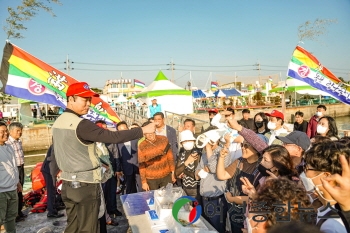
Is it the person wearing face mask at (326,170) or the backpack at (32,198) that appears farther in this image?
the backpack at (32,198)

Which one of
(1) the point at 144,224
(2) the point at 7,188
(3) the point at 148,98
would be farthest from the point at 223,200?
(3) the point at 148,98

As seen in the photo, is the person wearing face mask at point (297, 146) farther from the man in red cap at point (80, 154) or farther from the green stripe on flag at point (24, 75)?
the green stripe on flag at point (24, 75)

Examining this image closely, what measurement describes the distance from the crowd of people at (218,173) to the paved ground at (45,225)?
0.14 m

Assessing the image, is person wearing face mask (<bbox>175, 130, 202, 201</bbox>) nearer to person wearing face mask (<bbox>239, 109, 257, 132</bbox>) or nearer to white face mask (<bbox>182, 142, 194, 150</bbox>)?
white face mask (<bbox>182, 142, 194, 150</bbox>)

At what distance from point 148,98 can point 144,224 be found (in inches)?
665

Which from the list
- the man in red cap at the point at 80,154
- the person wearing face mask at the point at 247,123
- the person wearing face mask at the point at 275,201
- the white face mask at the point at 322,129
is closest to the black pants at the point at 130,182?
the man in red cap at the point at 80,154

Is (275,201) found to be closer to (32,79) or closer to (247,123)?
(32,79)

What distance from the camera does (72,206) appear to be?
257 centimetres

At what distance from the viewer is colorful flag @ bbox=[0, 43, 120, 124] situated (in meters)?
4.75

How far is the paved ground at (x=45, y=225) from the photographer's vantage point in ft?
13.0

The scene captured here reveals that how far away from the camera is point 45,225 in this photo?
414cm

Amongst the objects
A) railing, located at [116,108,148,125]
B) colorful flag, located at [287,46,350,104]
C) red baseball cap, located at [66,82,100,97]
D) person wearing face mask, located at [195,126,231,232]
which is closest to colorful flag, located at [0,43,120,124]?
red baseball cap, located at [66,82,100,97]

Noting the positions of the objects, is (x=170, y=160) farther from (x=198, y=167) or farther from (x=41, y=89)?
(x=41, y=89)

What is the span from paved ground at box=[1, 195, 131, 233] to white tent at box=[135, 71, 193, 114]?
47.3ft
